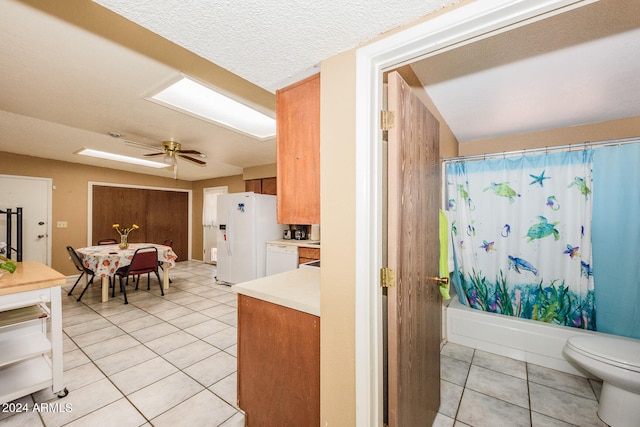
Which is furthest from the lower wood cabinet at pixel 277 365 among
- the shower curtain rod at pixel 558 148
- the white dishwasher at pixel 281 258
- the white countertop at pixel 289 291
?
the white dishwasher at pixel 281 258

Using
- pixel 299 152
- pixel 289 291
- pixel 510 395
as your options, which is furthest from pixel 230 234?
pixel 510 395

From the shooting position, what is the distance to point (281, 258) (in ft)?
14.0

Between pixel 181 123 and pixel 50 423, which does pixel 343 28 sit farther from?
pixel 50 423

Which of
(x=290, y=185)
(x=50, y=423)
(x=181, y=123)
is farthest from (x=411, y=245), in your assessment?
(x=181, y=123)

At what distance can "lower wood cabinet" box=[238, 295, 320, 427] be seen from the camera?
47.6 inches

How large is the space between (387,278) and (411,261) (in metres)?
0.22

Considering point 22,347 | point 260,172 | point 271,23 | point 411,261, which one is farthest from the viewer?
point 260,172

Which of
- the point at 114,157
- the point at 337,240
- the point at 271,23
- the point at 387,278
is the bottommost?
the point at 387,278

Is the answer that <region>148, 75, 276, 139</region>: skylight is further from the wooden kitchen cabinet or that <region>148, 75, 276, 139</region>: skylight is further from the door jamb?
the wooden kitchen cabinet

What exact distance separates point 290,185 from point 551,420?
85.4 inches

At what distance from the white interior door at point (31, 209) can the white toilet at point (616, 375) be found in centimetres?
719

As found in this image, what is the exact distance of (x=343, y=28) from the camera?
3.18 feet

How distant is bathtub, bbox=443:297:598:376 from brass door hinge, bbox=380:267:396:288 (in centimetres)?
194

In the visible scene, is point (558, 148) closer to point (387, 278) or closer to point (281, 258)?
point (387, 278)
